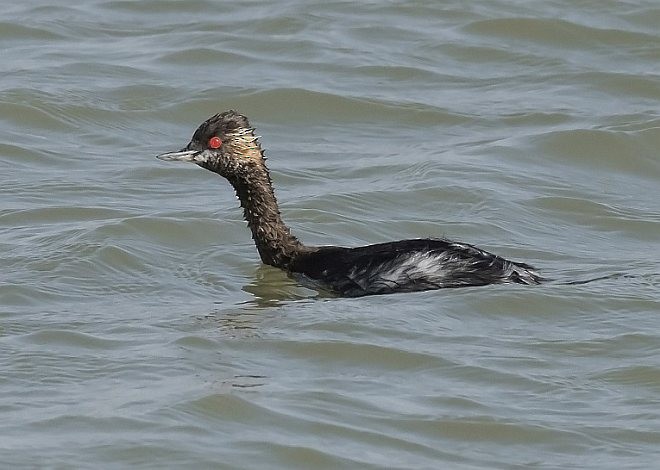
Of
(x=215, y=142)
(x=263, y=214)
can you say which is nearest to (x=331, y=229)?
(x=263, y=214)

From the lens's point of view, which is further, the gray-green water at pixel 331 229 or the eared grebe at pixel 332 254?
the eared grebe at pixel 332 254

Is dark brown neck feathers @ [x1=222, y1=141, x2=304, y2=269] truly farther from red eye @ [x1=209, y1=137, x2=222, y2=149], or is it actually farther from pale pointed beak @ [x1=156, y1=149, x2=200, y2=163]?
pale pointed beak @ [x1=156, y1=149, x2=200, y2=163]

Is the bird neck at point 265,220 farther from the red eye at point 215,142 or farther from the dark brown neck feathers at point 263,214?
the red eye at point 215,142

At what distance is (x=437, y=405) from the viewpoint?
24.9ft

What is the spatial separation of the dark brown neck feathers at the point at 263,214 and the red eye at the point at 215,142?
153mm

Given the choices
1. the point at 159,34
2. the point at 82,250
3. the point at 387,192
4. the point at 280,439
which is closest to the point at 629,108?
the point at 387,192

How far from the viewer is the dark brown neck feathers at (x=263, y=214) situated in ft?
33.1

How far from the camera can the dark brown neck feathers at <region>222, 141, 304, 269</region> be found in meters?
10.1

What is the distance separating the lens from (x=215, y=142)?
32.7 feet

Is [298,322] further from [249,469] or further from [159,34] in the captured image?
[159,34]

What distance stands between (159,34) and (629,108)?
436 centimetres

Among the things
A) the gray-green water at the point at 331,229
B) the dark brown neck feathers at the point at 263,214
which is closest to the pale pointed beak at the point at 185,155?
the dark brown neck feathers at the point at 263,214

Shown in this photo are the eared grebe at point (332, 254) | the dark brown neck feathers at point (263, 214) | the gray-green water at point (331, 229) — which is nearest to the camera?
the gray-green water at point (331, 229)

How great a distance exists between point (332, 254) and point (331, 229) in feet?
4.66
